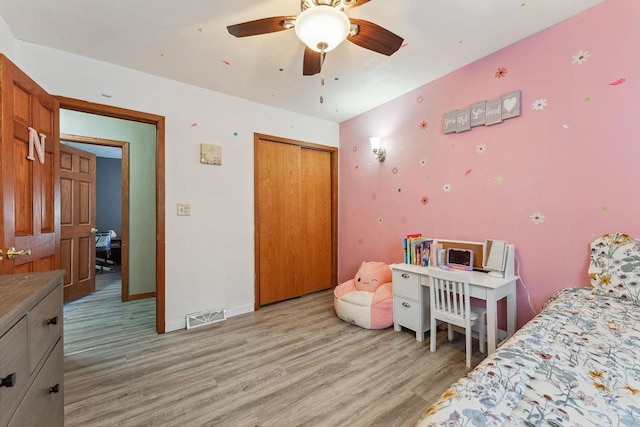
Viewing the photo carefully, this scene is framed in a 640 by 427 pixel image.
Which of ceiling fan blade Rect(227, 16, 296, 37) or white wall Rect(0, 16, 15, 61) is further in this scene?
white wall Rect(0, 16, 15, 61)

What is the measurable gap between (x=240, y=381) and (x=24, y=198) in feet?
5.91

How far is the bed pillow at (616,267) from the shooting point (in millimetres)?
1481

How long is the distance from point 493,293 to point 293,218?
2309 millimetres

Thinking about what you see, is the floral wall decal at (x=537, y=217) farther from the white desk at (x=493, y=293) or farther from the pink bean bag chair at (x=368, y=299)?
the pink bean bag chair at (x=368, y=299)

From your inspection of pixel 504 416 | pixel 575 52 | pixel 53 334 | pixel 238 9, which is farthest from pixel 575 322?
pixel 238 9

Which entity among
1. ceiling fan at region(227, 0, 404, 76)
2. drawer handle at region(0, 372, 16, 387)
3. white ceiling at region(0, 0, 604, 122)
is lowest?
drawer handle at region(0, 372, 16, 387)

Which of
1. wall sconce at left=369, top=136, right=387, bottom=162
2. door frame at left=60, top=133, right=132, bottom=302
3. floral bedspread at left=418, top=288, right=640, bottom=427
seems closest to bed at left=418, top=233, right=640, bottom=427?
floral bedspread at left=418, top=288, right=640, bottom=427

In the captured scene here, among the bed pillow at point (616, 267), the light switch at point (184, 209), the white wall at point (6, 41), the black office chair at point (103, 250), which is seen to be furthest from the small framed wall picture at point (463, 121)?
the black office chair at point (103, 250)

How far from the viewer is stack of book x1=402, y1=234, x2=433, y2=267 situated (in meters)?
2.49

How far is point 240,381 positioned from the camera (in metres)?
1.77

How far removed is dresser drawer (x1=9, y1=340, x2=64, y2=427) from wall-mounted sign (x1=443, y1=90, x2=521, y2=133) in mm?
3031

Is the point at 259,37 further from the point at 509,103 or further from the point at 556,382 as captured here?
the point at 556,382

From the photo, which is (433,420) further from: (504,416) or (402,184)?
(402,184)

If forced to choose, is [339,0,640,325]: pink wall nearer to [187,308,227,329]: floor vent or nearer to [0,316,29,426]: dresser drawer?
[187,308,227,329]: floor vent
